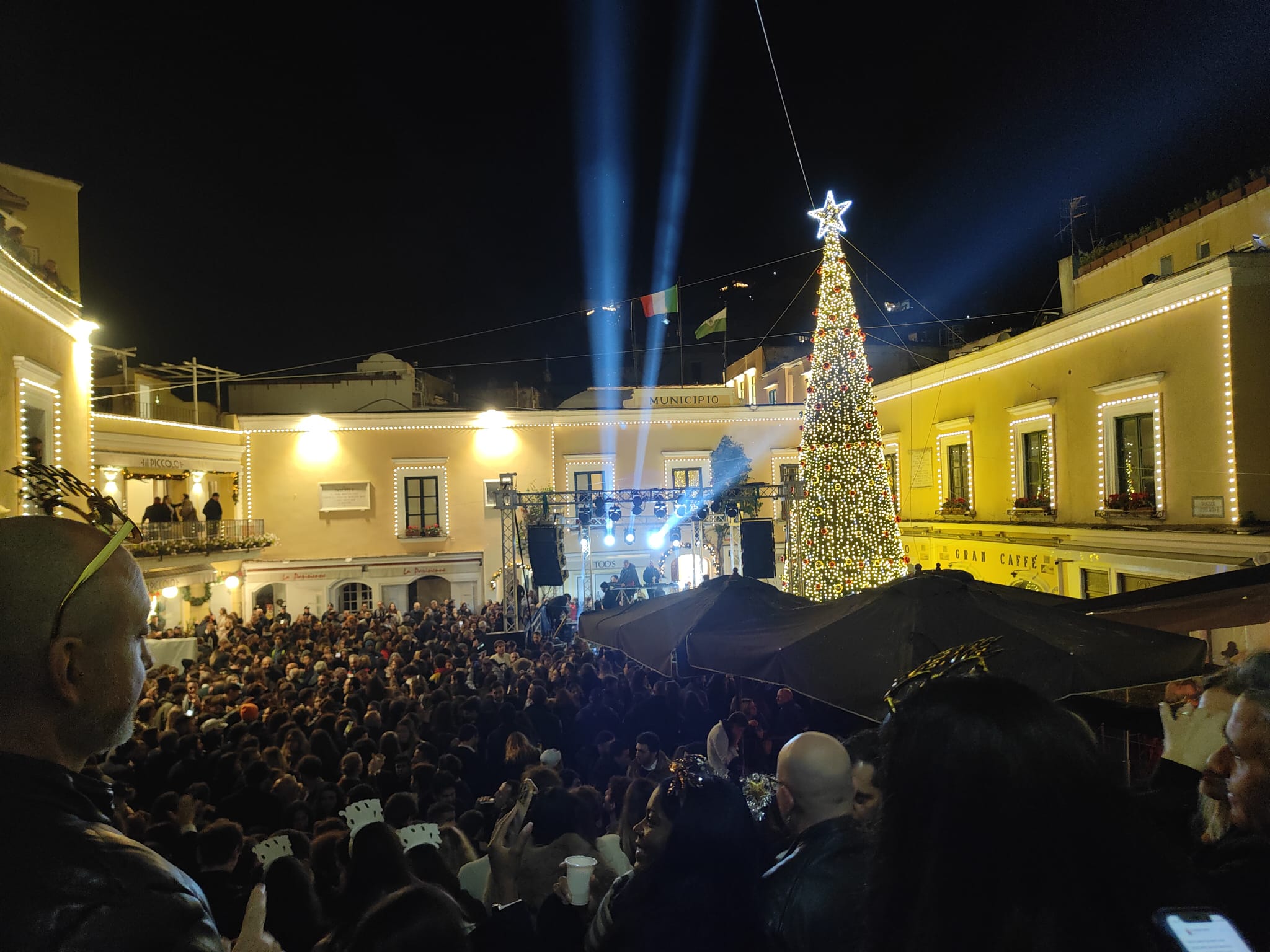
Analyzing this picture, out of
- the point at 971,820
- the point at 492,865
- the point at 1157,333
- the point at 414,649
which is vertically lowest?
the point at 414,649

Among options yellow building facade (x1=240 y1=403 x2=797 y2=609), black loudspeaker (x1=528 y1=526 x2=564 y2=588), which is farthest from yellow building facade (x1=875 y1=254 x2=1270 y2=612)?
black loudspeaker (x1=528 y1=526 x2=564 y2=588)

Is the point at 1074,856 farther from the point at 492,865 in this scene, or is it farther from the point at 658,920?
the point at 492,865

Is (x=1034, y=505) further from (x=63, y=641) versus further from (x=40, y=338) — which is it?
(x=40, y=338)

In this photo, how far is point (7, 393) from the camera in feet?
33.3

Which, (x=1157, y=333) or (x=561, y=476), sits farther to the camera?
(x=561, y=476)

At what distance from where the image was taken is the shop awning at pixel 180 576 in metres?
17.5

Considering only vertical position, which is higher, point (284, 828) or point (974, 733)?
point (974, 733)

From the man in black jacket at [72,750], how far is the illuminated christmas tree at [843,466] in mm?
14013

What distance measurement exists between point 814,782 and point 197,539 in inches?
808

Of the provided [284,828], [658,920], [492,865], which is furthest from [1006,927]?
[284,828]

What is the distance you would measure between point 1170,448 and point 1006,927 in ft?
49.9

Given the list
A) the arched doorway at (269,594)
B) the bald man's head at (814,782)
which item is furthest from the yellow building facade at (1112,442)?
the arched doorway at (269,594)

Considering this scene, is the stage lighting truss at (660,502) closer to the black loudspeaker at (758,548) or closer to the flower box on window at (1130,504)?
the black loudspeaker at (758,548)

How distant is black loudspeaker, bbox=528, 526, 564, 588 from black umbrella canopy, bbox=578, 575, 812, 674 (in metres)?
8.51
